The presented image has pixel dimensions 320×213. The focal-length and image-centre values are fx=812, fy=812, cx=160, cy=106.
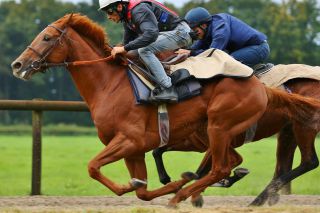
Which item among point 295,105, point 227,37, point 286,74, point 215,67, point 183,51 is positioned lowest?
point 295,105

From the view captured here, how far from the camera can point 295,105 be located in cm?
869

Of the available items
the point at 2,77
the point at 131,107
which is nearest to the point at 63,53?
the point at 131,107

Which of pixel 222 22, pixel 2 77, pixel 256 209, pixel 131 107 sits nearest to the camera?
pixel 256 209

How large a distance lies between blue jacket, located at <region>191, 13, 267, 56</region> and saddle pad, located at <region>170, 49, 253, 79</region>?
53 centimetres

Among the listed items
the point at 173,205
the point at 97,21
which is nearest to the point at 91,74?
the point at 173,205

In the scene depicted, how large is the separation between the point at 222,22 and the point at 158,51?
1.08 meters

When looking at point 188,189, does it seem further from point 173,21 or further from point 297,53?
point 297,53

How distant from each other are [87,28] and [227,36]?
163cm

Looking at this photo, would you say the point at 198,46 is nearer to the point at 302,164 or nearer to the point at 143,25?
the point at 143,25

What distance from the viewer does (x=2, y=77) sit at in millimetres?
66938

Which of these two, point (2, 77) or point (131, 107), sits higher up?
point (131, 107)

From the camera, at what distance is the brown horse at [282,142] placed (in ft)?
29.3

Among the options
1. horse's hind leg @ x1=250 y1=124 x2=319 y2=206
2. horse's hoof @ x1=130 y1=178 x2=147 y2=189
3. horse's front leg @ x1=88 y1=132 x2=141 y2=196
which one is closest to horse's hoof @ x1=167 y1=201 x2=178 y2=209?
horse's hoof @ x1=130 y1=178 x2=147 y2=189

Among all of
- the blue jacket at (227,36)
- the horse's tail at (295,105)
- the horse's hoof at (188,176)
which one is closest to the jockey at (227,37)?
the blue jacket at (227,36)
